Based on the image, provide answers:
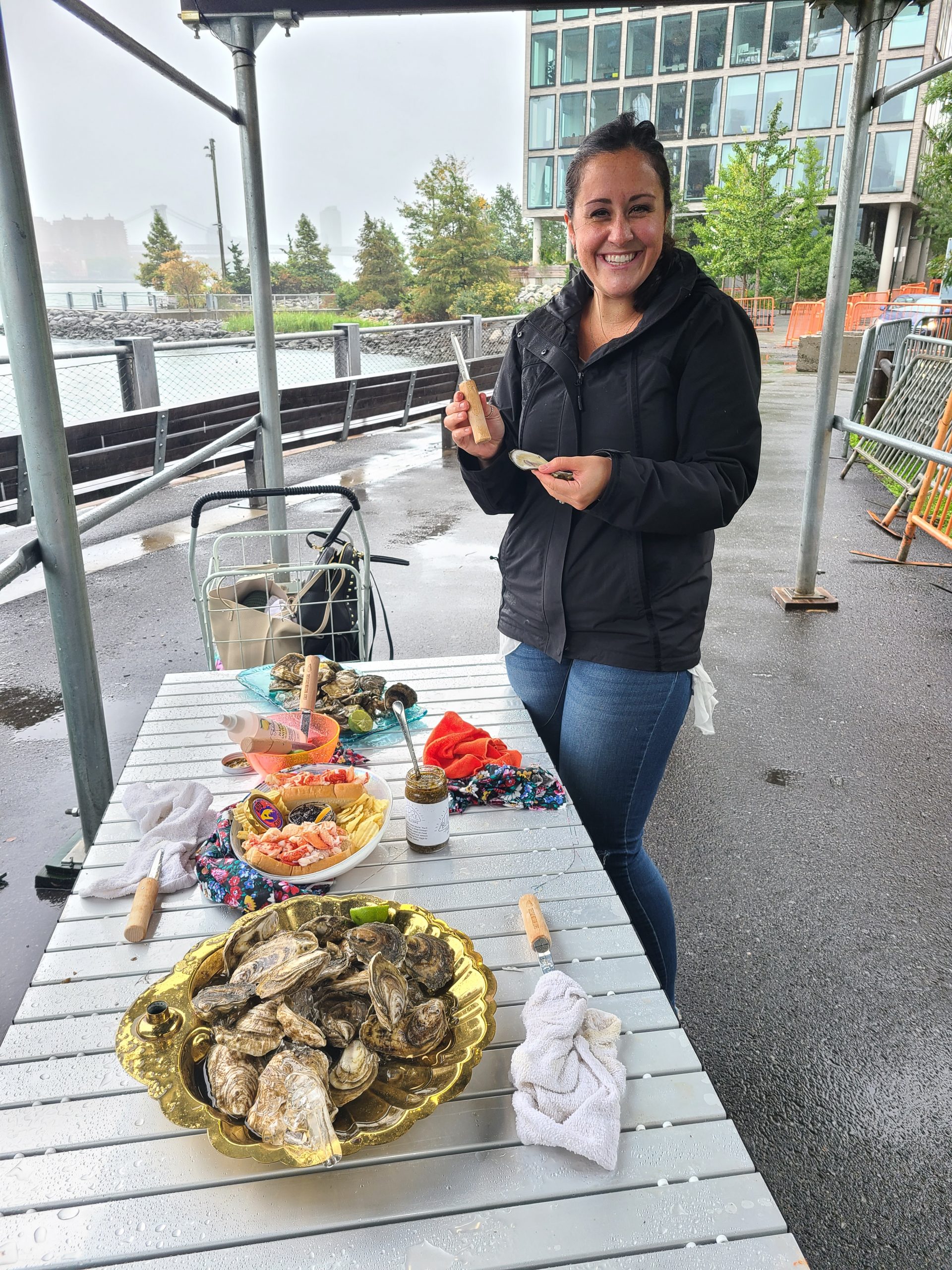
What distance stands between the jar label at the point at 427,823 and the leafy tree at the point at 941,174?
37.7 feet

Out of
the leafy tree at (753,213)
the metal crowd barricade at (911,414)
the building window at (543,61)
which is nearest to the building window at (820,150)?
the leafy tree at (753,213)

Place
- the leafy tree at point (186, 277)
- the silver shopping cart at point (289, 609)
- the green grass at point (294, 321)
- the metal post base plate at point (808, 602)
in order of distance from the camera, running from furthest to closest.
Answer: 1. the leafy tree at point (186, 277)
2. the green grass at point (294, 321)
3. the metal post base plate at point (808, 602)
4. the silver shopping cart at point (289, 609)

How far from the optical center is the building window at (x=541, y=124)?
1860 inches

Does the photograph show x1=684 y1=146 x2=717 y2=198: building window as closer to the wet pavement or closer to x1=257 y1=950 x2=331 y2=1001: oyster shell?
the wet pavement

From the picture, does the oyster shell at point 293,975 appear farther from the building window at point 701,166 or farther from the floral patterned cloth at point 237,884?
the building window at point 701,166

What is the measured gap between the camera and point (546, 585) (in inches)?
76.6

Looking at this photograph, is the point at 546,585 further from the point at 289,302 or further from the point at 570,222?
the point at 289,302

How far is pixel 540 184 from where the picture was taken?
49.0 m

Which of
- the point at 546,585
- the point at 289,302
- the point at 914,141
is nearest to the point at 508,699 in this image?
the point at 546,585

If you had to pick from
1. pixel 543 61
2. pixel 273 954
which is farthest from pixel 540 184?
pixel 273 954

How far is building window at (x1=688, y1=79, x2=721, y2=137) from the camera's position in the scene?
141 feet

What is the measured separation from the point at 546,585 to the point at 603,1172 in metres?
1.19

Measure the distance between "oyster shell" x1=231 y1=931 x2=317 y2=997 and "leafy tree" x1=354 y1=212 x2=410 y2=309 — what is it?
50.2m

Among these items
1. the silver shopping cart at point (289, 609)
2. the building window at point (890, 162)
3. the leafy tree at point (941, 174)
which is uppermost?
the building window at point (890, 162)
